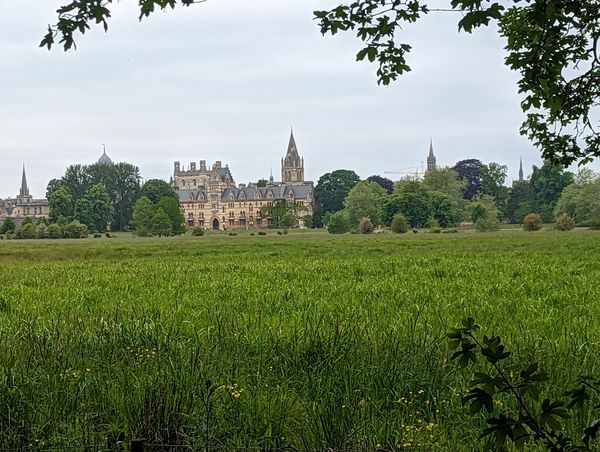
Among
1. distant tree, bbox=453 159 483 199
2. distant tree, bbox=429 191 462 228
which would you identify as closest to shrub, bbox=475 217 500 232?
distant tree, bbox=429 191 462 228

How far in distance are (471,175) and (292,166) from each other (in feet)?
188

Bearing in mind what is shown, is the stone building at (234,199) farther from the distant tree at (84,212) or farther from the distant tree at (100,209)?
the distant tree at (84,212)

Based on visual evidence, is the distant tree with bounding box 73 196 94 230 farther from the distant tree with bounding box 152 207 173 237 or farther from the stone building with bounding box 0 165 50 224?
the stone building with bounding box 0 165 50 224

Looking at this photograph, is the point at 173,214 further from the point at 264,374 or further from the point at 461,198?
the point at 264,374

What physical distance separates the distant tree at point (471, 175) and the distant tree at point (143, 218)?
247ft

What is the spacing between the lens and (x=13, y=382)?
17.0ft

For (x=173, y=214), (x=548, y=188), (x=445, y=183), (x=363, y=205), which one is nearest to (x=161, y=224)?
(x=173, y=214)

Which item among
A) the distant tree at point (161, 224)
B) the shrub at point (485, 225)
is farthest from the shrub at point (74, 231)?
the shrub at point (485, 225)

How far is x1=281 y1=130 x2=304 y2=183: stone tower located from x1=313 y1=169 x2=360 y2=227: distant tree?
2065 cm

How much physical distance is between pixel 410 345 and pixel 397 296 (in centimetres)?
600

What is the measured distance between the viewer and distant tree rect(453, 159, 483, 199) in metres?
139

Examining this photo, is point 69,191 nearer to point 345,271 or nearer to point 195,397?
point 345,271

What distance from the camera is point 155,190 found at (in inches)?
5231

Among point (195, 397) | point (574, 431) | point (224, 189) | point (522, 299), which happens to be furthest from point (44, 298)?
point (224, 189)
